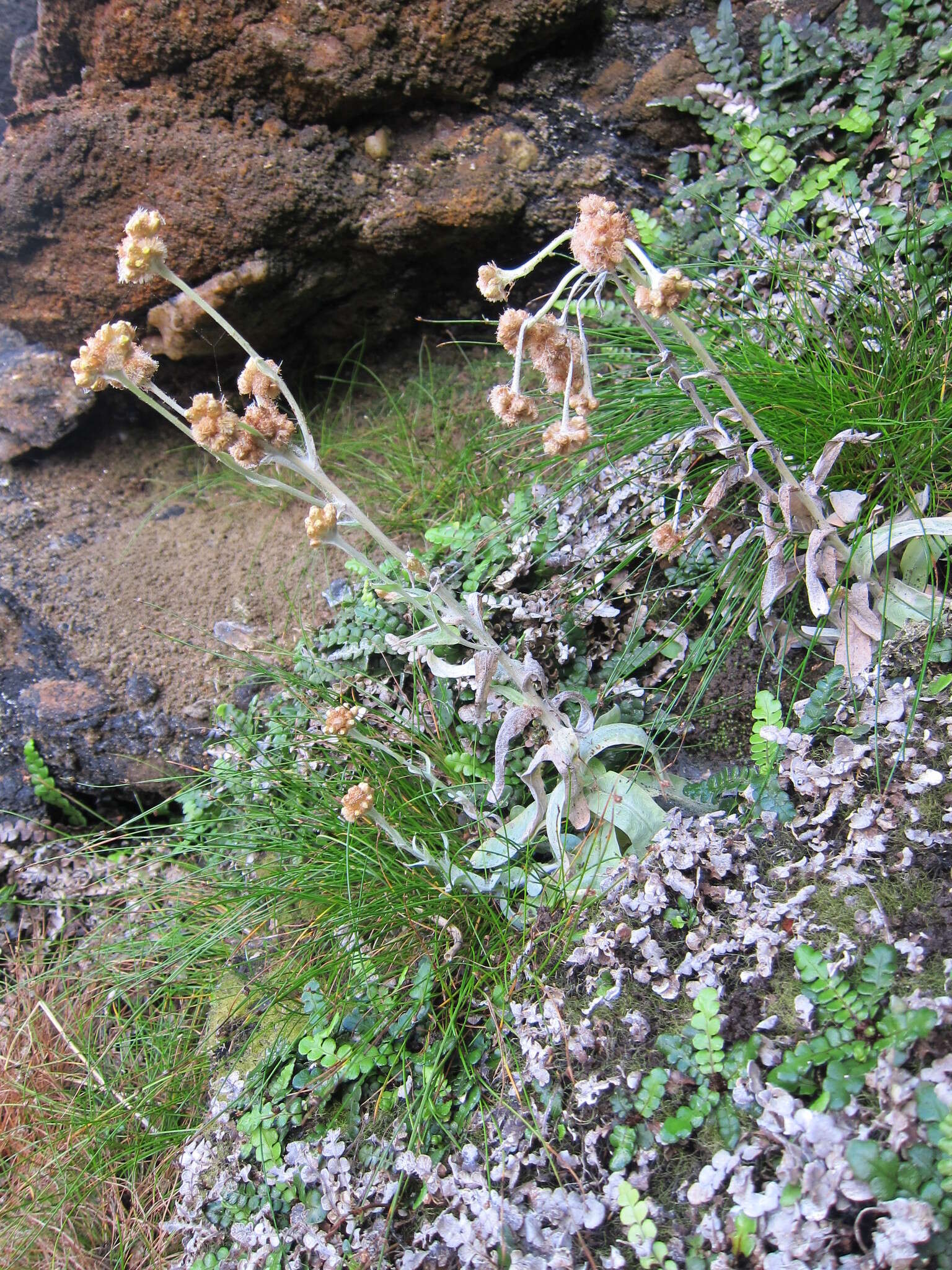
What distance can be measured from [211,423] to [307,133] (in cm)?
187

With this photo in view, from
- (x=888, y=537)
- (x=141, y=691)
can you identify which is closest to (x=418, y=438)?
(x=141, y=691)

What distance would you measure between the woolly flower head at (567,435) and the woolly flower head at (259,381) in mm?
509

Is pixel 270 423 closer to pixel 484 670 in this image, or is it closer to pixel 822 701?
pixel 484 670

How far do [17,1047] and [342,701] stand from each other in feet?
4.86

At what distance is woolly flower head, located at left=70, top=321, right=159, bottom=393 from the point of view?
1.47 metres

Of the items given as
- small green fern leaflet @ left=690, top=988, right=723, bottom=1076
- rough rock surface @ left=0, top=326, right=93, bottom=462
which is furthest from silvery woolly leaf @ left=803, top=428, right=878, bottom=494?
rough rock surface @ left=0, top=326, right=93, bottom=462

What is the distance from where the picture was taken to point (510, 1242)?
4.63ft

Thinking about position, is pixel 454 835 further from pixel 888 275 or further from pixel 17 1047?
pixel 888 275

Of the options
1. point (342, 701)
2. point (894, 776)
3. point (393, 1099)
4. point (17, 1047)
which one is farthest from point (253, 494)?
point (894, 776)

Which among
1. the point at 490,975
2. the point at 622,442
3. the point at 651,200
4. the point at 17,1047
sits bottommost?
the point at 17,1047

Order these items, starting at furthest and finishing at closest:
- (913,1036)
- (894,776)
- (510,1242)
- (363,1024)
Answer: (363,1024)
(894,776)
(510,1242)
(913,1036)

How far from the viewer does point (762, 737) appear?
1721mm

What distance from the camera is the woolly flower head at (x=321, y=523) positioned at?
1.50m

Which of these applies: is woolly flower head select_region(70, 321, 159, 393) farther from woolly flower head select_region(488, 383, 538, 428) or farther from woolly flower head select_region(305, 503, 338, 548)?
woolly flower head select_region(488, 383, 538, 428)
